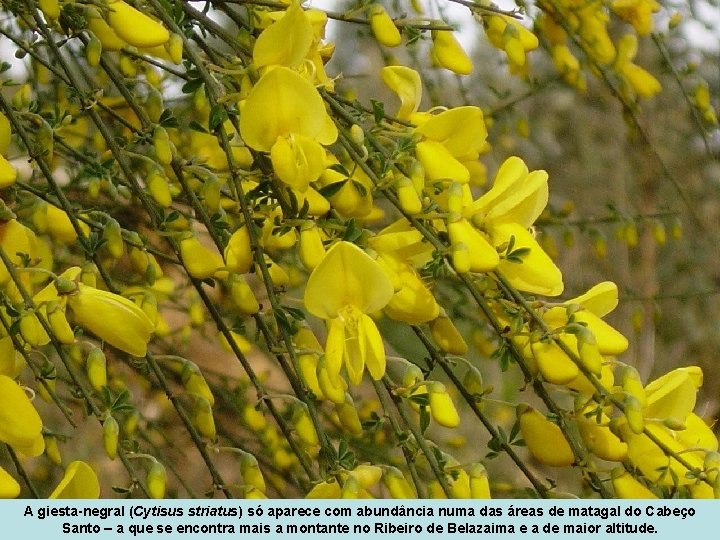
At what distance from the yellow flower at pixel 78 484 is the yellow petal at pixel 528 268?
30 cm

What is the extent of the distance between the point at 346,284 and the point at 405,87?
0.20 m

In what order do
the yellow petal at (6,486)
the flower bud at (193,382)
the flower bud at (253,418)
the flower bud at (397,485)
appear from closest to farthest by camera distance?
1. the yellow petal at (6,486)
2. the flower bud at (397,485)
3. the flower bud at (193,382)
4. the flower bud at (253,418)

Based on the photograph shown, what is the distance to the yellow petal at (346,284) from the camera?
22.1 inches

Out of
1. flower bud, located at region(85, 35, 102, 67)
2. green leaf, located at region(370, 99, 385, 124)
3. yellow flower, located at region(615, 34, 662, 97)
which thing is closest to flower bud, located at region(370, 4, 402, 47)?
Result: green leaf, located at region(370, 99, 385, 124)

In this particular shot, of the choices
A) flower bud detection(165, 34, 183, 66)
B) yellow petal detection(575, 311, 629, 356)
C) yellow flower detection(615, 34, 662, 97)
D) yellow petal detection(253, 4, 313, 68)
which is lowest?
yellow petal detection(575, 311, 629, 356)

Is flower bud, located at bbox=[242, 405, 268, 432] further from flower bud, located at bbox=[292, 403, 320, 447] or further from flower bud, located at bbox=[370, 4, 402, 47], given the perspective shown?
flower bud, located at bbox=[370, 4, 402, 47]

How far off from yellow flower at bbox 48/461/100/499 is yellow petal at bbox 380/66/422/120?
0.34 meters

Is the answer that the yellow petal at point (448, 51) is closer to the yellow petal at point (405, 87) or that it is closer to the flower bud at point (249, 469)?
the yellow petal at point (405, 87)

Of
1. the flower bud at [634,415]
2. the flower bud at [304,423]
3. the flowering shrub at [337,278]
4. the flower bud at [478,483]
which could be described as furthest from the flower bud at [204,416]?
the flower bud at [634,415]

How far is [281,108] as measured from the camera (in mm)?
578

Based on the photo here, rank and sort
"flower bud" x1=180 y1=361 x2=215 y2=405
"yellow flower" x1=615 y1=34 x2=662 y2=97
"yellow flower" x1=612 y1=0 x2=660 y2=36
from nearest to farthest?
"flower bud" x1=180 y1=361 x2=215 y2=405, "yellow flower" x1=612 y1=0 x2=660 y2=36, "yellow flower" x1=615 y1=34 x2=662 y2=97

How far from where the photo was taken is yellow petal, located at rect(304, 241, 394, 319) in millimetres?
562

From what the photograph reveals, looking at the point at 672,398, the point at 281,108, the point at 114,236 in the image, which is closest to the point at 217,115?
the point at 281,108

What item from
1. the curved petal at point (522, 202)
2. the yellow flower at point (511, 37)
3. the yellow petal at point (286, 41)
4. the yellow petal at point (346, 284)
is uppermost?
the yellow flower at point (511, 37)
